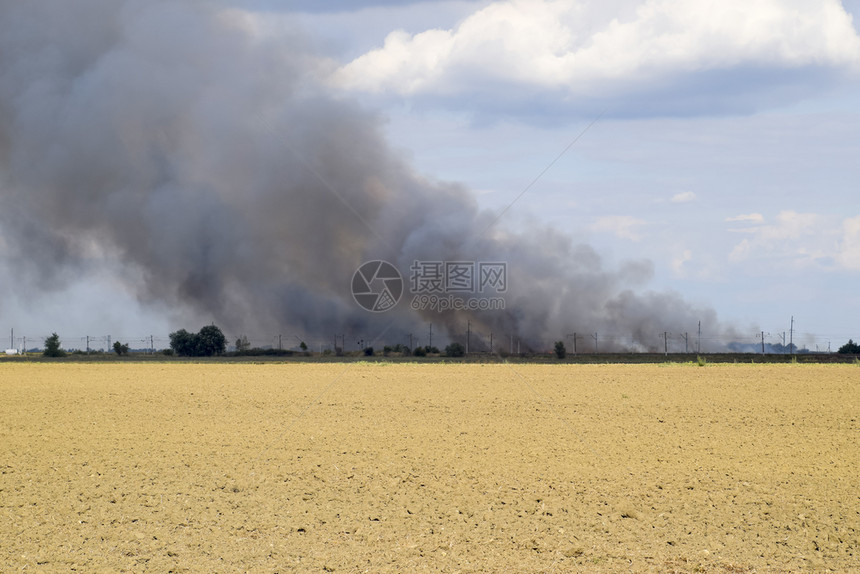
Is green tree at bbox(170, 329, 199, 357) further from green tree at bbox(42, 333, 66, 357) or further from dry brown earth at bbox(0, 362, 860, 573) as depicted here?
dry brown earth at bbox(0, 362, 860, 573)

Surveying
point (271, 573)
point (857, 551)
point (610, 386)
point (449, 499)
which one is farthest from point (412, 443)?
point (610, 386)

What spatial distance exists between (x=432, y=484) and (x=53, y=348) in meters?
87.9

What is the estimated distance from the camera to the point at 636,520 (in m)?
17.1

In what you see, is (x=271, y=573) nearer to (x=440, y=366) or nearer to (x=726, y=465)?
(x=726, y=465)

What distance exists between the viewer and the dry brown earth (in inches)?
598

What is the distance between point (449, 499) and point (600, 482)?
3.97 m

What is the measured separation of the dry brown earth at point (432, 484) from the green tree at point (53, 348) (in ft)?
208

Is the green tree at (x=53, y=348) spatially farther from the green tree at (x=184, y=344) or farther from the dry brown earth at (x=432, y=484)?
the dry brown earth at (x=432, y=484)

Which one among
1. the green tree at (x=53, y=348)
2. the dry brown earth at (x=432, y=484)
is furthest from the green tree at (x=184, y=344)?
the dry brown earth at (x=432, y=484)

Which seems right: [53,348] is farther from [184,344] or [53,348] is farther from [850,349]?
[850,349]

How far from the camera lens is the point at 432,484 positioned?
64.9 feet

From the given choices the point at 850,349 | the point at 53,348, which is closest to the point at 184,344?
the point at 53,348

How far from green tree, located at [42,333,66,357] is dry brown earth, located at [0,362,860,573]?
6333 centimetres

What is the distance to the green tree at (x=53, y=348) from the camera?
9491 cm
